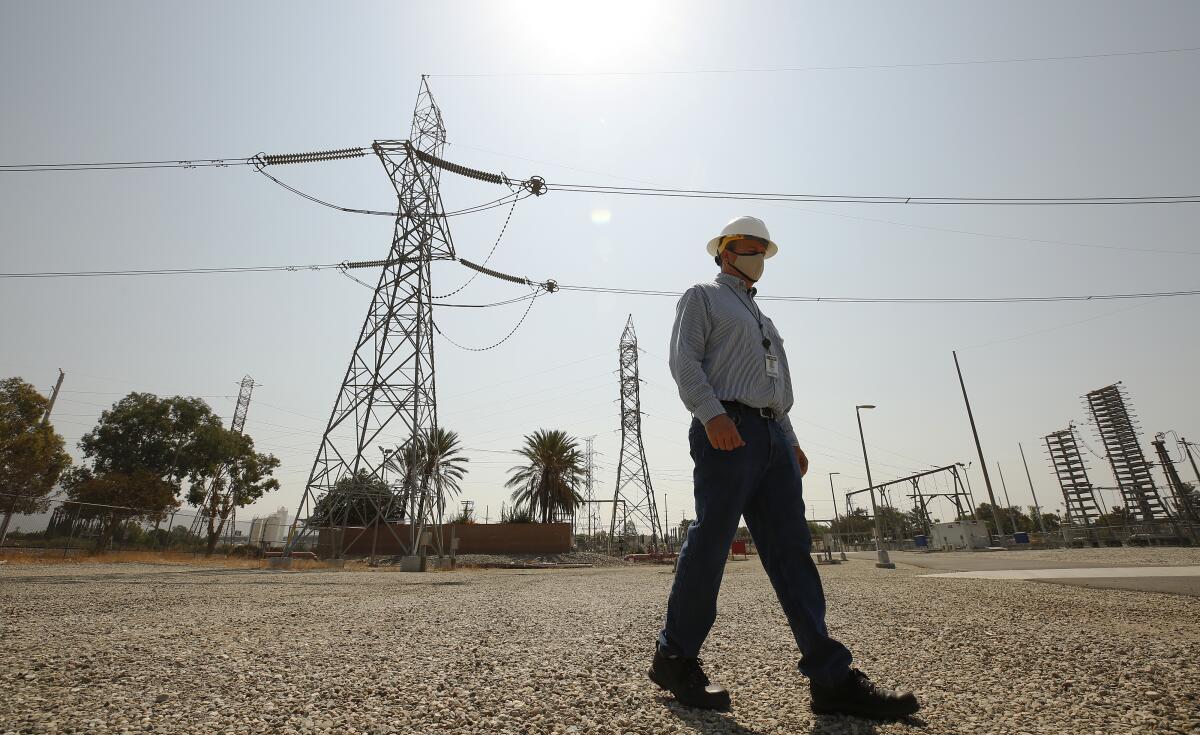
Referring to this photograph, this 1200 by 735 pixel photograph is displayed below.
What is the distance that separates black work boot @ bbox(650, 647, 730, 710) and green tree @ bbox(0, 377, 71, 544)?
28.4 metres

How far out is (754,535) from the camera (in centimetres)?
230

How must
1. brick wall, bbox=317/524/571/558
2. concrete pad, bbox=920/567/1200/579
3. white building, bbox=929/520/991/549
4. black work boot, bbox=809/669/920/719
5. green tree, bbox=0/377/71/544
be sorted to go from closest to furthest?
black work boot, bbox=809/669/920/719 → concrete pad, bbox=920/567/1200/579 → green tree, bbox=0/377/71/544 → brick wall, bbox=317/524/571/558 → white building, bbox=929/520/991/549

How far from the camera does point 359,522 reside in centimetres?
3297

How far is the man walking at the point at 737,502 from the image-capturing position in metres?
1.90

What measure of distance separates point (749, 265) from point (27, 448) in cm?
3075

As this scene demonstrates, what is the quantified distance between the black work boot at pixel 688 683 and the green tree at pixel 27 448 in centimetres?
2835

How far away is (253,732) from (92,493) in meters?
36.3

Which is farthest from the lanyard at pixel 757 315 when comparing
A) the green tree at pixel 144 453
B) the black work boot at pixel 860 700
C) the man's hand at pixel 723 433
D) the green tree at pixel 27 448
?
the green tree at pixel 144 453

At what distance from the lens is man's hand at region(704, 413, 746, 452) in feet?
6.87

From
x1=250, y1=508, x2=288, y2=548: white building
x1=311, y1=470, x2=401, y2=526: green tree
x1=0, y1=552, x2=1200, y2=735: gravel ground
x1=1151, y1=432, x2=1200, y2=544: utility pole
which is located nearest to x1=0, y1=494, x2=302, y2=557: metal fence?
x1=250, y1=508, x2=288, y2=548: white building

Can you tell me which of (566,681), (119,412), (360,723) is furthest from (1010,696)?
(119,412)

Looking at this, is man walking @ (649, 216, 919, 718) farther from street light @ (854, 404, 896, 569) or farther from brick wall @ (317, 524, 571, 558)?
brick wall @ (317, 524, 571, 558)

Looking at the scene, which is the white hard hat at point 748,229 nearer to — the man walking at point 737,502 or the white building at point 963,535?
the man walking at point 737,502

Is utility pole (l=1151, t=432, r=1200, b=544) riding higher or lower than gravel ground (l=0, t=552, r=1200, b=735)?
higher
